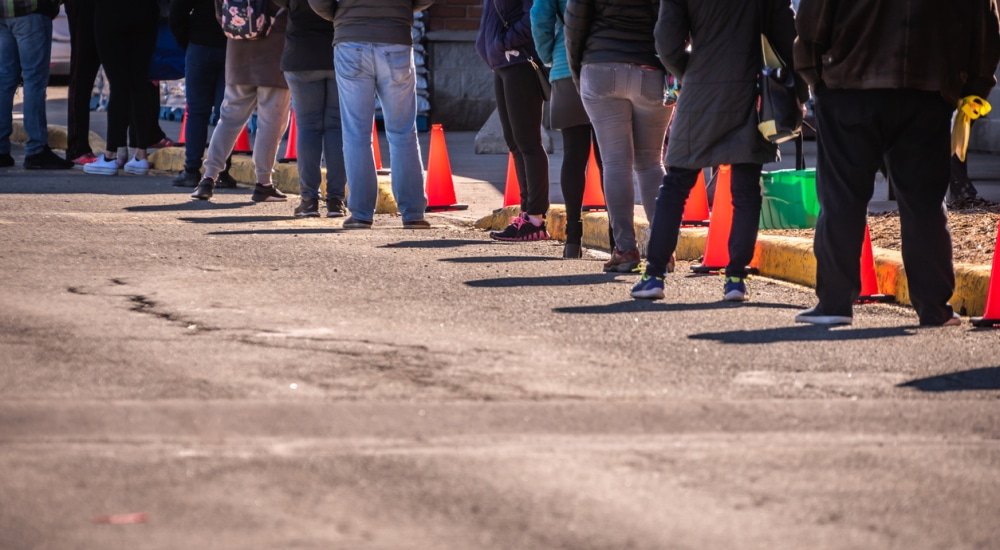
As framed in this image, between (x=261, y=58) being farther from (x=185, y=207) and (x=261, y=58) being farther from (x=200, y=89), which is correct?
(x=200, y=89)

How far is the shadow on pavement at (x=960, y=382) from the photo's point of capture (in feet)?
18.1

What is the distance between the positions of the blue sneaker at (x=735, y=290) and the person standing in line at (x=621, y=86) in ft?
3.09

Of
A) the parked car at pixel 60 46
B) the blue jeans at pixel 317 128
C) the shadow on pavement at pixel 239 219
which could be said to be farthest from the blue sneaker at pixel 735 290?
the parked car at pixel 60 46

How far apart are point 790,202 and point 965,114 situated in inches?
106

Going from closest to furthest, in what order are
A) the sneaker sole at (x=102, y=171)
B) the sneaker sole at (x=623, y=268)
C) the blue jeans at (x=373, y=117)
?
the sneaker sole at (x=623, y=268), the blue jeans at (x=373, y=117), the sneaker sole at (x=102, y=171)

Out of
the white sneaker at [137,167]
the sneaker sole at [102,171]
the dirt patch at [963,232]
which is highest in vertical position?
the dirt patch at [963,232]

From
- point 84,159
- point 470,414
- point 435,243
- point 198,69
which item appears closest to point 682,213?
point 435,243

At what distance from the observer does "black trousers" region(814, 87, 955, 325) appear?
672 centimetres

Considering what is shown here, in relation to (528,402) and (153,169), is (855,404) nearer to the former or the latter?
(528,402)

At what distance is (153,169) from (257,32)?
4140 millimetres

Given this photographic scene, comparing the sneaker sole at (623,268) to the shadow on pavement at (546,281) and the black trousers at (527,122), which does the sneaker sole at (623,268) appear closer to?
the shadow on pavement at (546,281)

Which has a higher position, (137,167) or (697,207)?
(697,207)

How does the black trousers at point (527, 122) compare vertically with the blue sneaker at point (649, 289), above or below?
above

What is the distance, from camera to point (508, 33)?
9.43 meters
